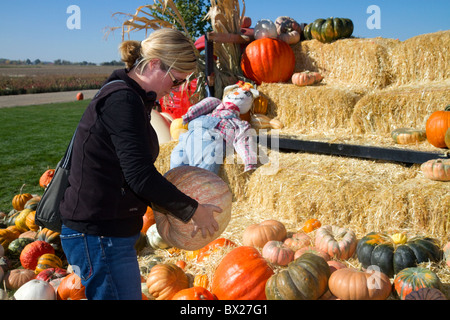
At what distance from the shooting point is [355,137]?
538cm

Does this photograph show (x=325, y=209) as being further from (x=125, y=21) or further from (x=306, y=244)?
(x=125, y=21)

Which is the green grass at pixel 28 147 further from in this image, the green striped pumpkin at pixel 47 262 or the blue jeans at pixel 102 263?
the blue jeans at pixel 102 263

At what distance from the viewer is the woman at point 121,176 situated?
1551 millimetres

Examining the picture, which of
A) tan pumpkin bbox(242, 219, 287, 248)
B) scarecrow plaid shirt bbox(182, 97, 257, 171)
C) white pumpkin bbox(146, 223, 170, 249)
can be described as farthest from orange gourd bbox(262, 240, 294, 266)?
scarecrow plaid shirt bbox(182, 97, 257, 171)

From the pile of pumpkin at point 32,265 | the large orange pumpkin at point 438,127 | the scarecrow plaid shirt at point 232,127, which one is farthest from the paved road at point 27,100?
the large orange pumpkin at point 438,127

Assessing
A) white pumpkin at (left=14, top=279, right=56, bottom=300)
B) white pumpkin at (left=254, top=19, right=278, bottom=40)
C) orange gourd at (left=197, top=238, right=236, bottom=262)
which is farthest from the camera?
white pumpkin at (left=254, top=19, right=278, bottom=40)

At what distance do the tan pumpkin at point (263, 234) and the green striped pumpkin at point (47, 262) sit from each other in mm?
1963

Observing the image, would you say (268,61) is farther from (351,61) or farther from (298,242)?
(298,242)

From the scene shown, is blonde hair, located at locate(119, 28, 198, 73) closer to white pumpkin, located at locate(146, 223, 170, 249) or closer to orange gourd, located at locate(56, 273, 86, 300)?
orange gourd, located at locate(56, 273, 86, 300)

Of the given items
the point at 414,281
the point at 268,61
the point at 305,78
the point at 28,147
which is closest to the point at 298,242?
the point at 414,281

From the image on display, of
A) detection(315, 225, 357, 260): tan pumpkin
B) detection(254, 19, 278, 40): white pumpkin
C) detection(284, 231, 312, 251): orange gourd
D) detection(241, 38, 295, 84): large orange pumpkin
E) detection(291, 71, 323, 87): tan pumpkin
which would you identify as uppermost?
detection(254, 19, 278, 40): white pumpkin

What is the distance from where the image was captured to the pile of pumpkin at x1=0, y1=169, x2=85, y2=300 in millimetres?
3227

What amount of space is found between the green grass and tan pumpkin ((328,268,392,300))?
5053 mm

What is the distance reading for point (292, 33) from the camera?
7434 mm
